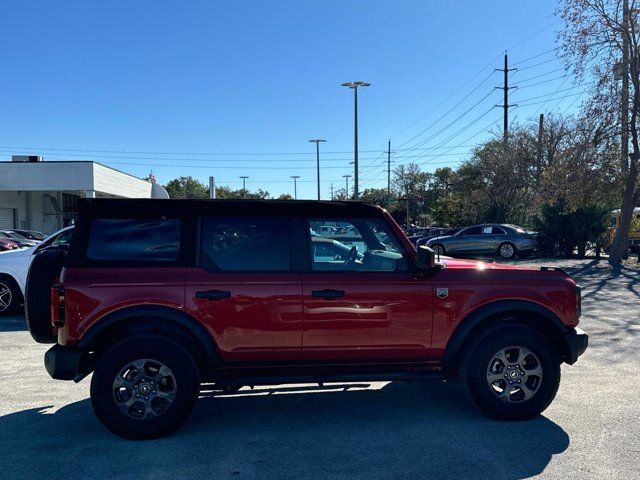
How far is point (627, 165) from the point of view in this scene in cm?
1959

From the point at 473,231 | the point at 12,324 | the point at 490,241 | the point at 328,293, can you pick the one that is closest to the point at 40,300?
the point at 328,293

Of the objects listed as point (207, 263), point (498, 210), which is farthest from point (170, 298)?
point (498, 210)

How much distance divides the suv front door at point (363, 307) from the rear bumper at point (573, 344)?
126 centimetres

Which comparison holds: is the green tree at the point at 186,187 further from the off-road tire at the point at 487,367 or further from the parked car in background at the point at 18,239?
the off-road tire at the point at 487,367

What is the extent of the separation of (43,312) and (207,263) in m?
1.51

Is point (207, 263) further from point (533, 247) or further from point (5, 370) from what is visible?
point (533, 247)

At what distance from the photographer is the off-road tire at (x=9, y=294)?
9398 millimetres

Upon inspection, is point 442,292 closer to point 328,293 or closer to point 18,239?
point 328,293

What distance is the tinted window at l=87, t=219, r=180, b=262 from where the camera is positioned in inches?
172

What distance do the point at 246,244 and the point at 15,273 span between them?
6.69 meters

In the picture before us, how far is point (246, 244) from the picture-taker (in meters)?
4.52

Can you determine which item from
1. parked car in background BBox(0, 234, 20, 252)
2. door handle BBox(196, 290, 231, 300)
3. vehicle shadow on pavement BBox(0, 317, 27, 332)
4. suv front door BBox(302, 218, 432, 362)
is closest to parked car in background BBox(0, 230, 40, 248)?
parked car in background BBox(0, 234, 20, 252)

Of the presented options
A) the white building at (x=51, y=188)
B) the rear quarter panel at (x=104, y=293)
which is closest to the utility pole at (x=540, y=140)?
the white building at (x=51, y=188)

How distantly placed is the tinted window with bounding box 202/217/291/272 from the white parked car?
578 centimetres
